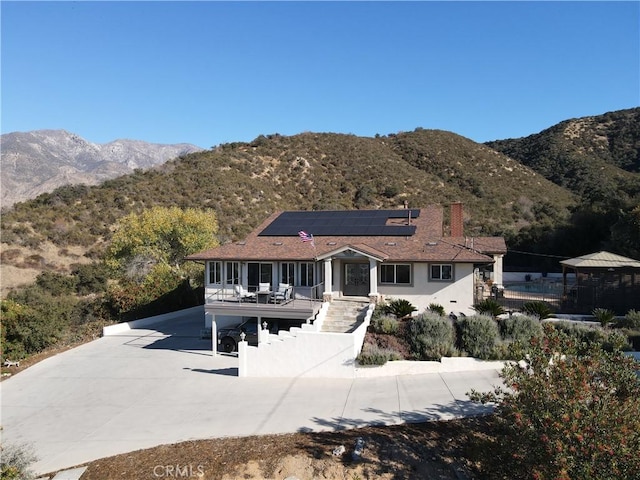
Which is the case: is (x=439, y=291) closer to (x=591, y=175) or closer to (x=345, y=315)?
(x=345, y=315)

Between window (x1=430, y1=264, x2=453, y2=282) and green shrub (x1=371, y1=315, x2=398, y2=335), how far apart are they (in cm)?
363

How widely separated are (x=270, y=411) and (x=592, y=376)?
839 centimetres

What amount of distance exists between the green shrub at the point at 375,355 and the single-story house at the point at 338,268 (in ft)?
11.6

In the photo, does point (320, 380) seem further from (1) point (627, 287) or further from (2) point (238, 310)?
(1) point (627, 287)

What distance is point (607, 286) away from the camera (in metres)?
22.5

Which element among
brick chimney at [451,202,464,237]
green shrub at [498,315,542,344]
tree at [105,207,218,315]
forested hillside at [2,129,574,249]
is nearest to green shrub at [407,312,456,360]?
green shrub at [498,315,542,344]

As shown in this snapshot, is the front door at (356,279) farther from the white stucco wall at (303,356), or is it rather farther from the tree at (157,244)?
the tree at (157,244)

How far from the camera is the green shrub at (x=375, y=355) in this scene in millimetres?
16000

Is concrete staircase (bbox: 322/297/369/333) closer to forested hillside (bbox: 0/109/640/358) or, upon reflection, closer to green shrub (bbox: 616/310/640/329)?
green shrub (bbox: 616/310/640/329)

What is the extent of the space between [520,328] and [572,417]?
1142cm

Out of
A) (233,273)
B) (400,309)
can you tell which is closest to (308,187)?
(233,273)

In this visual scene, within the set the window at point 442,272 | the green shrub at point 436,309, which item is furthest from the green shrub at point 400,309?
the window at point 442,272

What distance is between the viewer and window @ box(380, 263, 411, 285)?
2142 centimetres

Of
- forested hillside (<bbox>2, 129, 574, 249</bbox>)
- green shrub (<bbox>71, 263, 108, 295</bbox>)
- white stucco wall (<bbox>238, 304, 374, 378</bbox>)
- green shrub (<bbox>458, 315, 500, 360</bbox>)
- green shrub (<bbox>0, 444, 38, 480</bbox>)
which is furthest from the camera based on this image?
forested hillside (<bbox>2, 129, 574, 249</bbox>)
